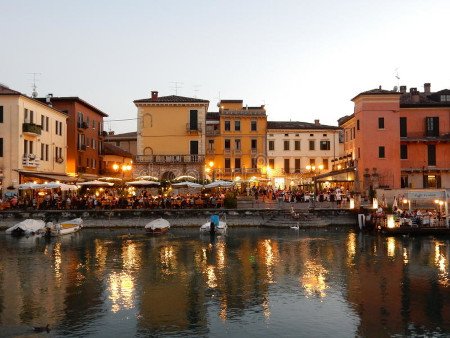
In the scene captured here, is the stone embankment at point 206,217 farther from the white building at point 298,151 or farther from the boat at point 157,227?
the white building at point 298,151

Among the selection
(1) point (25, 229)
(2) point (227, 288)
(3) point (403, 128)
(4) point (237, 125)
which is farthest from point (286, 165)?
(2) point (227, 288)

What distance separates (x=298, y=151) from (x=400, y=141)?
20.9 meters

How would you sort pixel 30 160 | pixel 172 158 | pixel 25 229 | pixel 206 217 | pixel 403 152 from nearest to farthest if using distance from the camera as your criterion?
pixel 25 229, pixel 206 217, pixel 30 160, pixel 403 152, pixel 172 158

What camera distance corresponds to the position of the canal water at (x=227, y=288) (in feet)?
56.5

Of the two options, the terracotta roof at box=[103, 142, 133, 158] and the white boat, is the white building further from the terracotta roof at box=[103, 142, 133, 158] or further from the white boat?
the white boat

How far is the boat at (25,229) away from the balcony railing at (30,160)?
24.5 feet

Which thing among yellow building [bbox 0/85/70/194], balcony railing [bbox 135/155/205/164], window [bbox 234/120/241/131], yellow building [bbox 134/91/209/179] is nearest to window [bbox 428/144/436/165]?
window [bbox 234/120/241/131]

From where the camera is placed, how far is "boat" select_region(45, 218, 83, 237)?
4038 centimetres

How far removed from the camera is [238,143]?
6969cm

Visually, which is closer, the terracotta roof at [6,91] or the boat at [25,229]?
the boat at [25,229]

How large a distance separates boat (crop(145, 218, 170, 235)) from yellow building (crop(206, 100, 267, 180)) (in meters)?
26.7

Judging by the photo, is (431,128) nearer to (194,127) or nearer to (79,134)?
(194,127)

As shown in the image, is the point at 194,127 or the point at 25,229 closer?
the point at 25,229

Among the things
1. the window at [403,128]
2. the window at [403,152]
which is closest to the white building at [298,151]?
the window at [403,152]
